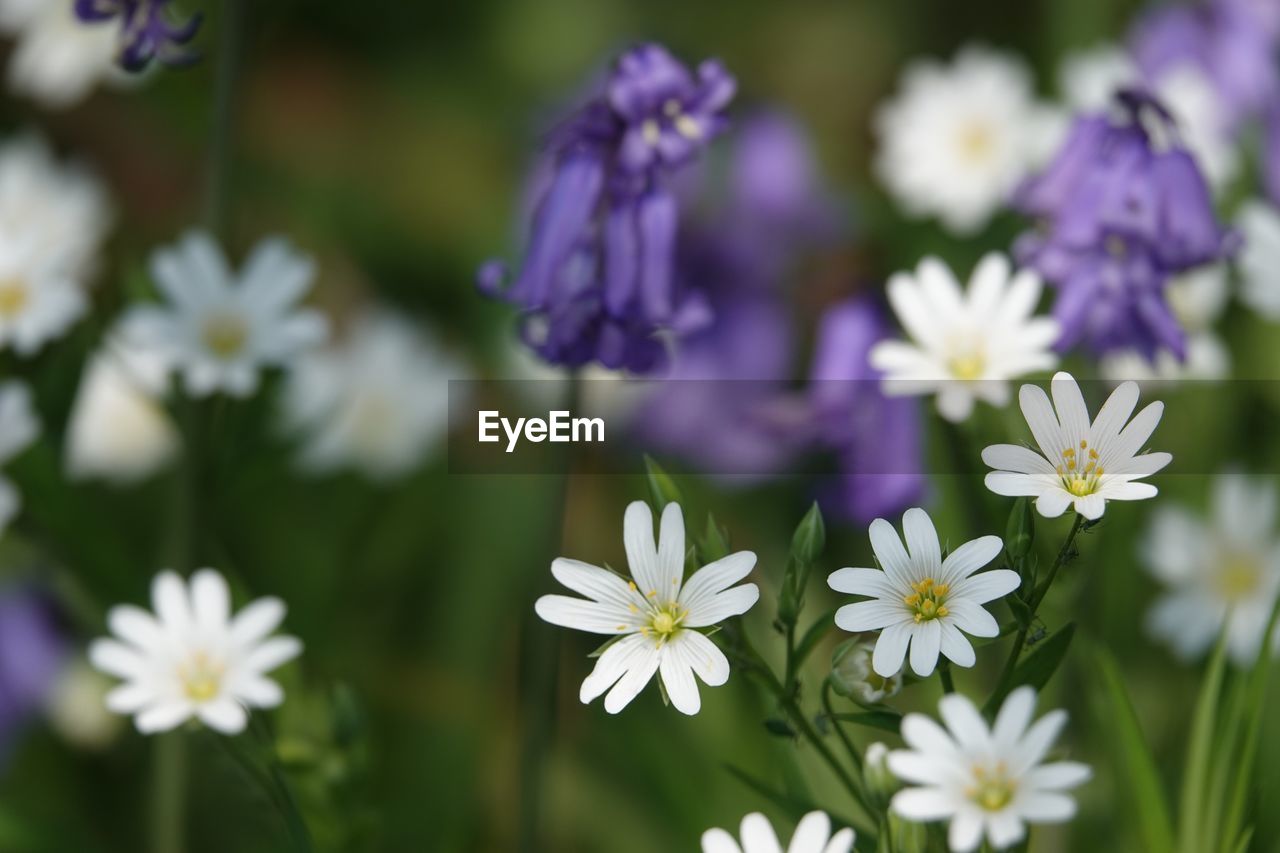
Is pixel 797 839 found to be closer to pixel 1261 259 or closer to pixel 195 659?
pixel 195 659

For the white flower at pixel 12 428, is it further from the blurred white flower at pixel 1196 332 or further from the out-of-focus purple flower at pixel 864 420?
the blurred white flower at pixel 1196 332

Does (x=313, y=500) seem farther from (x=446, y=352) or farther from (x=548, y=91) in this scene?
(x=548, y=91)

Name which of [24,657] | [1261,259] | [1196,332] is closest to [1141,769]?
[1261,259]

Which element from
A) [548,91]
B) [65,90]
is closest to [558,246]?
[65,90]

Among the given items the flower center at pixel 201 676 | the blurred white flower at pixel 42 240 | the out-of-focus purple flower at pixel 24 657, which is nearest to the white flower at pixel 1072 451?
the flower center at pixel 201 676

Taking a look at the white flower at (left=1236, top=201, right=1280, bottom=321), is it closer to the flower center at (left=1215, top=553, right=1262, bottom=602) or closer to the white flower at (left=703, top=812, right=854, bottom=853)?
the flower center at (left=1215, top=553, right=1262, bottom=602)

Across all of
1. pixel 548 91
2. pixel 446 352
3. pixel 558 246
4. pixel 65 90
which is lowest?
pixel 558 246
